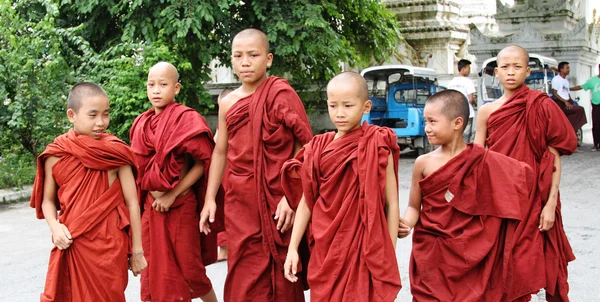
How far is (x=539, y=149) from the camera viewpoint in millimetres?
4625

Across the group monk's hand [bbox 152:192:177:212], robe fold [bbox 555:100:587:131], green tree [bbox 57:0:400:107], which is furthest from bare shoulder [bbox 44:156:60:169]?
robe fold [bbox 555:100:587:131]

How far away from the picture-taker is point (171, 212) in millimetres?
4684

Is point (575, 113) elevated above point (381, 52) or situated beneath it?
situated beneath

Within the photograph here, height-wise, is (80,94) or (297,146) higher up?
(80,94)

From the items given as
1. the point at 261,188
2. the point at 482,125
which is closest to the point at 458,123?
the point at 482,125

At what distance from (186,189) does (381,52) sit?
11227 mm

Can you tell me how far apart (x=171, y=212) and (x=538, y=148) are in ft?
7.14

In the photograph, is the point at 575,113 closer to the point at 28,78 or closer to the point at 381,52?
the point at 381,52

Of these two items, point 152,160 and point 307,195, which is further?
point 152,160

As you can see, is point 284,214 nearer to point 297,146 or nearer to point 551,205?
point 297,146

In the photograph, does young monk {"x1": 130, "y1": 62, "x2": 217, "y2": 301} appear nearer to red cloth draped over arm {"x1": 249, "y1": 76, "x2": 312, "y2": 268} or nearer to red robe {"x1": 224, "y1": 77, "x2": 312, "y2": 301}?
red robe {"x1": 224, "y1": 77, "x2": 312, "y2": 301}

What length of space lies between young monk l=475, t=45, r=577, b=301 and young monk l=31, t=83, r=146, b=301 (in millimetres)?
2128

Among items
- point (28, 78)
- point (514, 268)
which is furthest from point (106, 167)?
point (28, 78)

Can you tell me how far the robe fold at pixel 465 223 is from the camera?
13.0 feet
